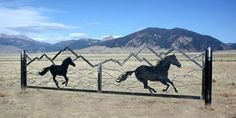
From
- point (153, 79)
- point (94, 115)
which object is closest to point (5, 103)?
point (94, 115)

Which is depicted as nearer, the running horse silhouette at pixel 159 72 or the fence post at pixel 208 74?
the fence post at pixel 208 74

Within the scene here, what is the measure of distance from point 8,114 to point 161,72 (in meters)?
5.78

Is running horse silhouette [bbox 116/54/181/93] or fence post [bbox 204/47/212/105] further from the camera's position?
running horse silhouette [bbox 116/54/181/93]

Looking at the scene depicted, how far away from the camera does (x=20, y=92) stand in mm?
16891

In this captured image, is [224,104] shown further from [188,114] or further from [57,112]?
[57,112]

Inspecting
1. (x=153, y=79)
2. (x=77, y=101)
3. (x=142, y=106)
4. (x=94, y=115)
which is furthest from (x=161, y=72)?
(x=94, y=115)

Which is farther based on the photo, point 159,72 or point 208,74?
point 159,72

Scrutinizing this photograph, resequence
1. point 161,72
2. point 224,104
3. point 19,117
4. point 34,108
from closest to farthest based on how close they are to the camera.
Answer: point 19,117
point 34,108
point 224,104
point 161,72

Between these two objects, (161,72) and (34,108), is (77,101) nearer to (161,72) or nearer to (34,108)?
(34,108)

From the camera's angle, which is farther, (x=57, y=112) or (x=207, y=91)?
(x=207, y=91)

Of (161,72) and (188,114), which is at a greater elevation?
(161,72)

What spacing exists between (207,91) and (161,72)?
2.30 meters

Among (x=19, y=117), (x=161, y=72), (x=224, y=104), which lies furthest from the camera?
(x=161, y=72)

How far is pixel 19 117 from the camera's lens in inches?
444
